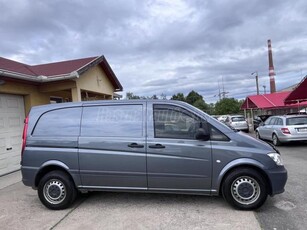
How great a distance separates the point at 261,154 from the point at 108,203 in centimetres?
282

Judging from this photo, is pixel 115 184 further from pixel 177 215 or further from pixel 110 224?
pixel 177 215

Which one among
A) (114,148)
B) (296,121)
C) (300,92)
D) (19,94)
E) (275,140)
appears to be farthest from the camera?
(300,92)

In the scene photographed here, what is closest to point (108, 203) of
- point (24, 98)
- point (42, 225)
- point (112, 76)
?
point (42, 225)

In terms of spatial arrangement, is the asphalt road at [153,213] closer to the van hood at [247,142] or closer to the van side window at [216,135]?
the van hood at [247,142]

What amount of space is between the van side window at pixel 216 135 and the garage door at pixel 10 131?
23.1 feet

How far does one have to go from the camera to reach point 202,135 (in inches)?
187

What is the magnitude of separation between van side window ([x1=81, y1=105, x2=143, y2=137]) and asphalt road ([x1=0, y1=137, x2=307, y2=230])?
4.22ft

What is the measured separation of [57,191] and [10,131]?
5.26 meters

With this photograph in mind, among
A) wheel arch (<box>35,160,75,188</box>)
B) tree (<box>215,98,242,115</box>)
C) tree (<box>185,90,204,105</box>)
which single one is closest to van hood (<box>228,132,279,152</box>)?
wheel arch (<box>35,160,75,188</box>)

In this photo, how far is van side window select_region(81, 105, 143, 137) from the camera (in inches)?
200

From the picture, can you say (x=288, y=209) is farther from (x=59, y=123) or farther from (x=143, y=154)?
(x=59, y=123)

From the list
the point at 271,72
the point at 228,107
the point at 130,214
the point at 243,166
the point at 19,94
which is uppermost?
the point at 271,72

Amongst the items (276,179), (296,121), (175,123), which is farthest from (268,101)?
(175,123)

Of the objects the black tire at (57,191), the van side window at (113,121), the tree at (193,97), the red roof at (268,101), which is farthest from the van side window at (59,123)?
the tree at (193,97)
